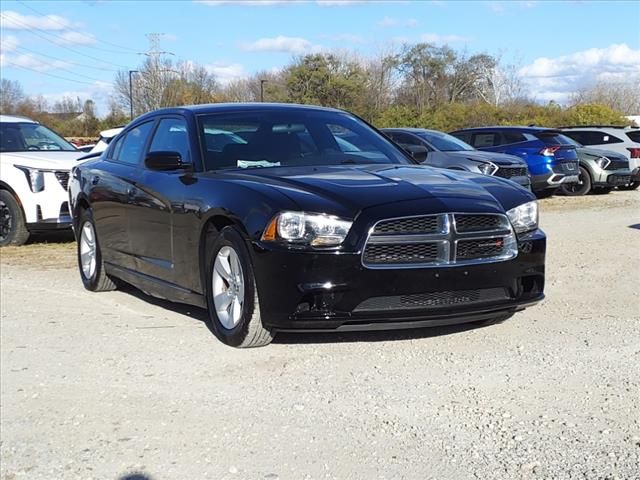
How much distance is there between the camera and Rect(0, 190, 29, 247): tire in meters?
10.2

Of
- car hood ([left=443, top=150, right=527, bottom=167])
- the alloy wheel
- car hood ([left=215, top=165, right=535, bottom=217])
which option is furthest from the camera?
car hood ([left=443, top=150, right=527, bottom=167])

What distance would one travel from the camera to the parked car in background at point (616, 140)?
60.7 feet

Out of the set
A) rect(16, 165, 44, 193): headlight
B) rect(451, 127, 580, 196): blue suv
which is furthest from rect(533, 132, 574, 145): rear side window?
rect(16, 165, 44, 193): headlight

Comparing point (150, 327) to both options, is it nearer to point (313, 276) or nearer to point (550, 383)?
point (313, 276)

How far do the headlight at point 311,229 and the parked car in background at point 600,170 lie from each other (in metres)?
14.3

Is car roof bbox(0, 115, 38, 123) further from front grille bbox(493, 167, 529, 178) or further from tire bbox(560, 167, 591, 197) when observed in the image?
tire bbox(560, 167, 591, 197)

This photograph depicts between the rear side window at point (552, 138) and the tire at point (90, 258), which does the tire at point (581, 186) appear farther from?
the tire at point (90, 258)

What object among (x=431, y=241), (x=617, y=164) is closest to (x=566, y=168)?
(x=617, y=164)

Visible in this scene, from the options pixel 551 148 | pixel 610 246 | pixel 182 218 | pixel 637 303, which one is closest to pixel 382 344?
pixel 182 218

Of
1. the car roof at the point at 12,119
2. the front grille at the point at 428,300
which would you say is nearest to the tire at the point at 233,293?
the front grille at the point at 428,300

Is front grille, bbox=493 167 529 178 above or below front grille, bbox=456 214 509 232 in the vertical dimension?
below

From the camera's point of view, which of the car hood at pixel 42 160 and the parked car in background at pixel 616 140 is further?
the parked car in background at pixel 616 140

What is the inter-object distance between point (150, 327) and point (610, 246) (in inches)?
230

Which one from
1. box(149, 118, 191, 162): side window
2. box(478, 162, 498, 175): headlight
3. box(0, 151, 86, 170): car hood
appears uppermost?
box(149, 118, 191, 162): side window
